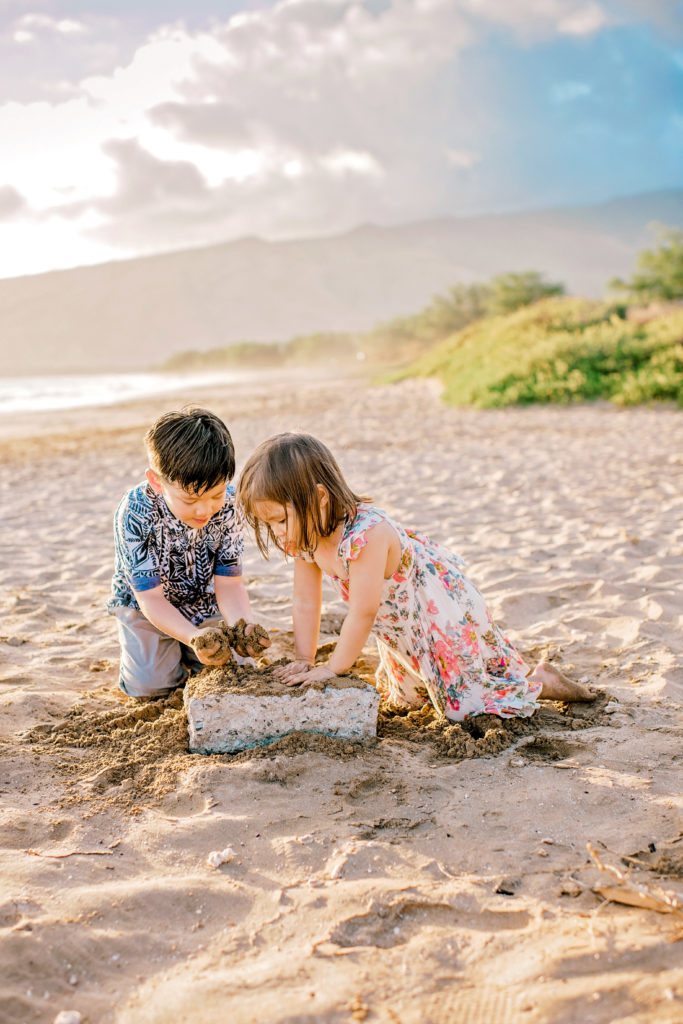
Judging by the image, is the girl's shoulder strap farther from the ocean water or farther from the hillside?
the hillside

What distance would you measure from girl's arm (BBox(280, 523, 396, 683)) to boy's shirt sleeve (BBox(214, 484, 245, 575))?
65 centimetres

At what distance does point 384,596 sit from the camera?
279 centimetres

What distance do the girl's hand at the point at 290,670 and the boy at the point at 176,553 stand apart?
213 millimetres

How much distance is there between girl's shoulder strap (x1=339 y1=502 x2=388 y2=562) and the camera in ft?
8.40

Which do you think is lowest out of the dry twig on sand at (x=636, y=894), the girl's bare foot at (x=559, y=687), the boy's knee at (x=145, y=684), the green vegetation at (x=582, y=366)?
the dry twig on sand at (x=636, y=894)

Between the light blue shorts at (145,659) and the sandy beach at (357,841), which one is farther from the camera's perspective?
the light blue shorts at (145,659)

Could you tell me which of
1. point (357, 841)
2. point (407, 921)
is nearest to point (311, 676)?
point (357, 841)

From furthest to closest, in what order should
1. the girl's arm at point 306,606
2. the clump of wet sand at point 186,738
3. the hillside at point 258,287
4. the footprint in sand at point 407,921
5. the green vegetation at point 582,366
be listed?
the hillside at point 258,287, the green vegetation at point 582,366, the girl's arm at point 306,606, the clump of wet sand at point 186,738, the footprint in sand at point 407,921

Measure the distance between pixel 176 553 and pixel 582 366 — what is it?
421 inches

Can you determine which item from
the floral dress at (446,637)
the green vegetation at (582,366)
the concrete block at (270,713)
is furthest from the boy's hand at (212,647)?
the green vegetation at (582,366)

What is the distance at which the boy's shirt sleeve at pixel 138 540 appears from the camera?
292 cm

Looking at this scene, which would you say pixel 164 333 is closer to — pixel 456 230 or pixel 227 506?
pixel 227 506

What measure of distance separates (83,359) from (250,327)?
95.0 feet

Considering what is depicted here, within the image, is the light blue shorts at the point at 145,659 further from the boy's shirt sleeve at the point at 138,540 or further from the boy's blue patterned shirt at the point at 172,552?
the boy's shirt sleeve at the point at 138,540
